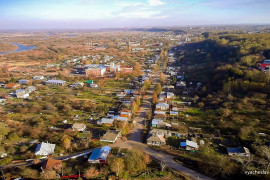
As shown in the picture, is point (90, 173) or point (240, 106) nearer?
point (90, 173)

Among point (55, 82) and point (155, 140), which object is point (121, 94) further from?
point (55, 82)

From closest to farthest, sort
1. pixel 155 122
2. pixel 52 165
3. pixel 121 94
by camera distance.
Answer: pixel 52 165, pixel 155 122, pixel 121 94

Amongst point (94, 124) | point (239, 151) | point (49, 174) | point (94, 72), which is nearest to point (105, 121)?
point (94, 124)

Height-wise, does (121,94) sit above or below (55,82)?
below

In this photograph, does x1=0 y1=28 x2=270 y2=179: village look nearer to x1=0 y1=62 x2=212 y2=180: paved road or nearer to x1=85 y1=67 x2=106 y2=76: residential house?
x1=0 y1=62 x2=212 y2=180: paved road

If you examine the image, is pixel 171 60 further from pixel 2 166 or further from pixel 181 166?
pixel 2 166

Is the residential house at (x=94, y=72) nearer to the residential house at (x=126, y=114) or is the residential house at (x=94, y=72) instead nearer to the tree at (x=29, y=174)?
the residential house at (x=126, y=114)

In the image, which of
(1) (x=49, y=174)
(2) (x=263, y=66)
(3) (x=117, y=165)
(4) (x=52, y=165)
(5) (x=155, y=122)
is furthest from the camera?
(2) (x=263, y=66)

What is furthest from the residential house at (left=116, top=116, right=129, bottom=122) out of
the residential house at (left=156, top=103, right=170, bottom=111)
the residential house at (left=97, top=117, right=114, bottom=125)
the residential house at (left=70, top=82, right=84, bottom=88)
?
the residential house at (left=70, top=82, right=84, bottom=88)

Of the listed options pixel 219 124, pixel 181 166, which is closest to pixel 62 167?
pixel 181 166
